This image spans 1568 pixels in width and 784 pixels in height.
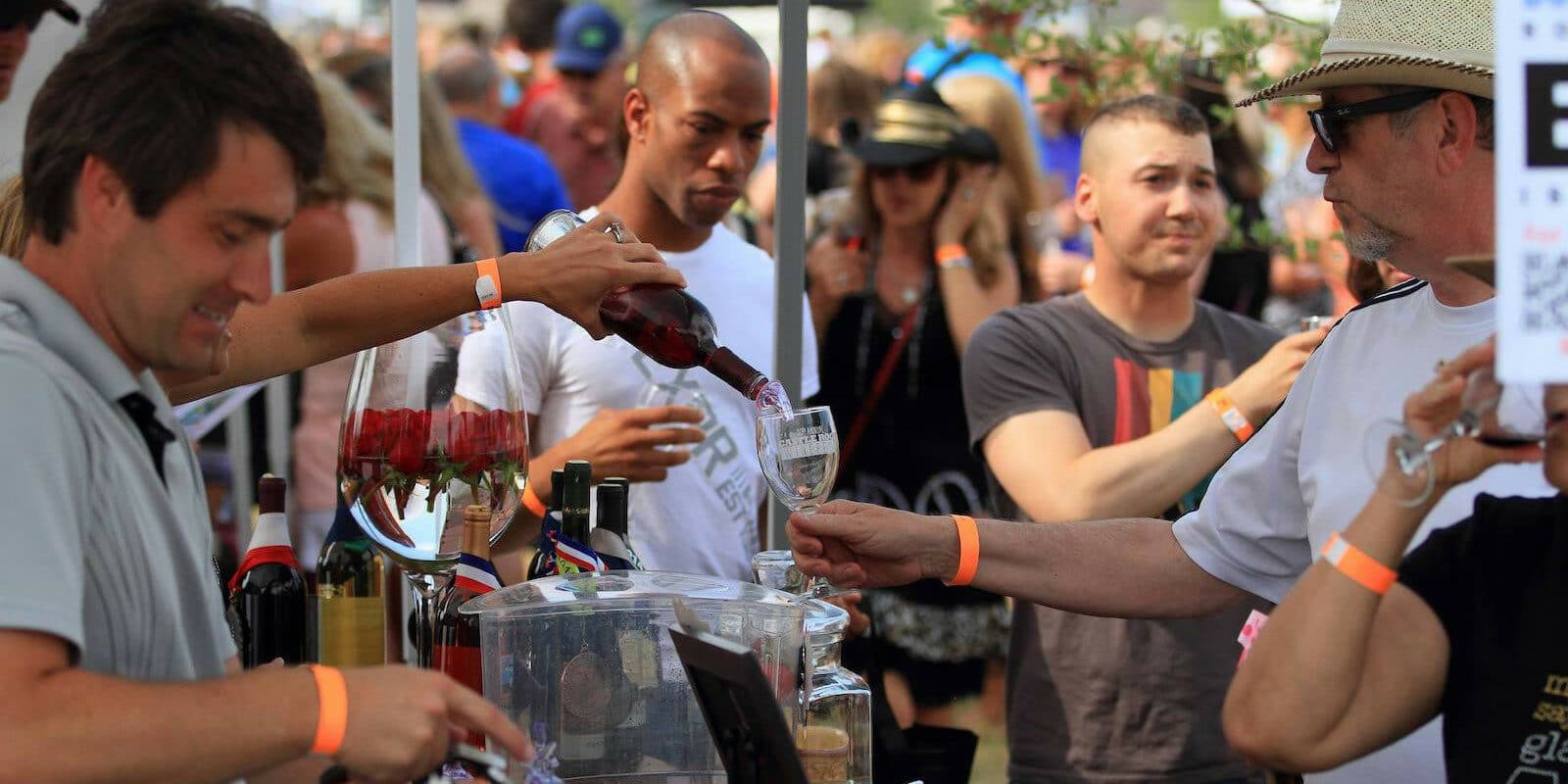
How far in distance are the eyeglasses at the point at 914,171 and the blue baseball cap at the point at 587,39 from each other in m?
3.23

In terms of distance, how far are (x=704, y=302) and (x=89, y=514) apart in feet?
6.05

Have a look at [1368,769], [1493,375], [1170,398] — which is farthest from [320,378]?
[1493,375]

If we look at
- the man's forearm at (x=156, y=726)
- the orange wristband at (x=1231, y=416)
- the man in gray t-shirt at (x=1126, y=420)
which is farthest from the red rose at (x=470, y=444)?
the orange wristband at (x=1231, y=416)

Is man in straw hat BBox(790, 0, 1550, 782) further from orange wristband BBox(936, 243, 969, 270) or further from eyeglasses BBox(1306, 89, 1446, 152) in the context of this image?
orange wristband BBox(936, 243, 969, 270)

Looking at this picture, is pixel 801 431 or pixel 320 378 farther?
pixel 320 378

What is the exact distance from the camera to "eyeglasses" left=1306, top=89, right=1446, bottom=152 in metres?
2.17

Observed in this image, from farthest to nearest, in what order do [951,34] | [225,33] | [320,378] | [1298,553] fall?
1. [951,34]
2. [320,378]
3. [1298,553]
4. [225,33]

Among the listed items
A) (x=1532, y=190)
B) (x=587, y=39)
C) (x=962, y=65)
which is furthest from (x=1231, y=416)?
(x=587, y=39)

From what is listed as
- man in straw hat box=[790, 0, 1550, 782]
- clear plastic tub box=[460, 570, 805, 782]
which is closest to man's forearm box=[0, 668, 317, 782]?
clear plastic tub box=[460, 570, 805, 782]

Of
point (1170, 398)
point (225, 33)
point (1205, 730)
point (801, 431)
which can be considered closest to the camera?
point (225, 33)

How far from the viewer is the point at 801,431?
212cm

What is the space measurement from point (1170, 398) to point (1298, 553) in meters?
1.10

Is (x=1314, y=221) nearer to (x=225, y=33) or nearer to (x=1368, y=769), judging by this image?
(x=1368, y=769)

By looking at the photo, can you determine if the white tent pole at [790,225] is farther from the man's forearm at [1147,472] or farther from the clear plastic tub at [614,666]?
the clear plastic tub at [614,666]
